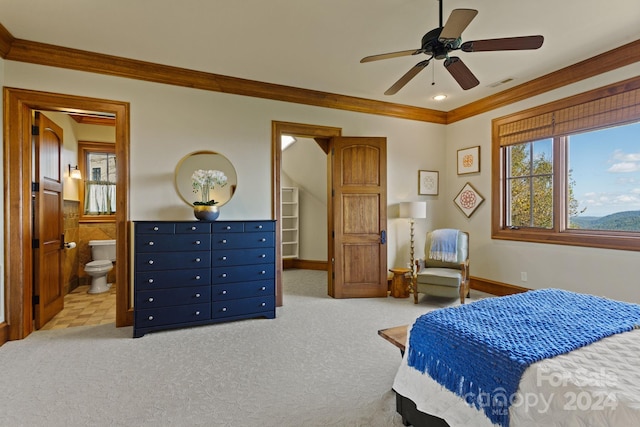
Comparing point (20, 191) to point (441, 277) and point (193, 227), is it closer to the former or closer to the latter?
point (193, 227)

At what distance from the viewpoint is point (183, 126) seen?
371cm

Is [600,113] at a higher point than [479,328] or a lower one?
A: higher

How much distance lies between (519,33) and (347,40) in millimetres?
1588

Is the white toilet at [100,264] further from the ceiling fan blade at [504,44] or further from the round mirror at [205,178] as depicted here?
the ceiling fan blade at [504,44]

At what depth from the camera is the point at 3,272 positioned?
300 centimetres

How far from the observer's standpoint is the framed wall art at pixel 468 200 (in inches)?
190

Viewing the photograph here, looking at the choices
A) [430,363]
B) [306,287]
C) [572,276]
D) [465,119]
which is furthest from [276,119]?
[572,276]

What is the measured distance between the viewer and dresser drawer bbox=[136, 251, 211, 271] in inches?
123

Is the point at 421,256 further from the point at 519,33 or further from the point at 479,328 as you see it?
the point at 479,328

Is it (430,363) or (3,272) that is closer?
(430,363)

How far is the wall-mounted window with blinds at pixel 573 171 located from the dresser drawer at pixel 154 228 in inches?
169

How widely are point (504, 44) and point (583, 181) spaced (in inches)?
99.0

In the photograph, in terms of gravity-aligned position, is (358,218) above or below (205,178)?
below

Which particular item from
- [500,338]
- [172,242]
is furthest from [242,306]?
[500,338]
